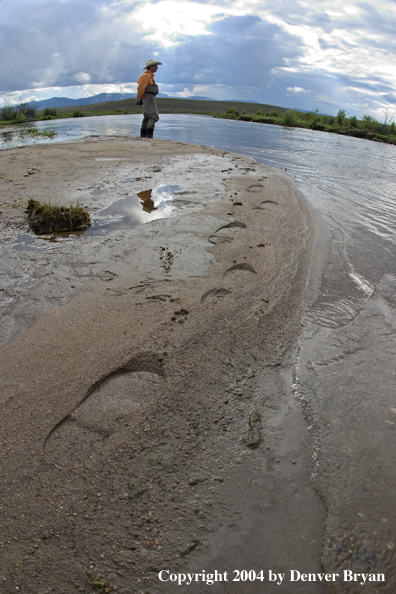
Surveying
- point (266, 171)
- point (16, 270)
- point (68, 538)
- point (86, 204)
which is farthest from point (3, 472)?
point (266, 171)

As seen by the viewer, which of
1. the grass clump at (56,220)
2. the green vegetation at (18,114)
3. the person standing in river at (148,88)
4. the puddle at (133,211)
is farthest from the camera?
the green vegetation at (18,114)

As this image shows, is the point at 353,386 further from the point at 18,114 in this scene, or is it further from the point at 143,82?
the point at 18,114

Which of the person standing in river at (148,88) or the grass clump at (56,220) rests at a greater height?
the person standing in river at (148,88)

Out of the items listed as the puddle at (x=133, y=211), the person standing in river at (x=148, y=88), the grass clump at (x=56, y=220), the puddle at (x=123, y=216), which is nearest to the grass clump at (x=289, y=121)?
the person standing in river at (x=148, y=88)

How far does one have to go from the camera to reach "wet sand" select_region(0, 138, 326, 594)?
60.8 inches

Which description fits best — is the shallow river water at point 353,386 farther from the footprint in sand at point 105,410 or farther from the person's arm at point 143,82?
the person's arm at point 143,82

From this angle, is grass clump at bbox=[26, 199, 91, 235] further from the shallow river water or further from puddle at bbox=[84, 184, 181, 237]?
the shallow river water

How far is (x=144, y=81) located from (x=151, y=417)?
12699mm

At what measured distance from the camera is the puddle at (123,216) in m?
4.67

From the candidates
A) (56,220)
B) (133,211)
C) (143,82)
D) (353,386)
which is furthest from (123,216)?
(143,82)

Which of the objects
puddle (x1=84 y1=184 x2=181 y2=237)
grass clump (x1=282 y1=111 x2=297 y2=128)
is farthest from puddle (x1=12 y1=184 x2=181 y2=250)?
grass clump (x1=282 y1=111 x2=297 y2=128)

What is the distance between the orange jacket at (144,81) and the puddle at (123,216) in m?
6.80

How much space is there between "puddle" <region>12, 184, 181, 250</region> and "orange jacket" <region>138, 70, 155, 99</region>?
680cm

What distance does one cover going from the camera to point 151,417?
2.16 metres
